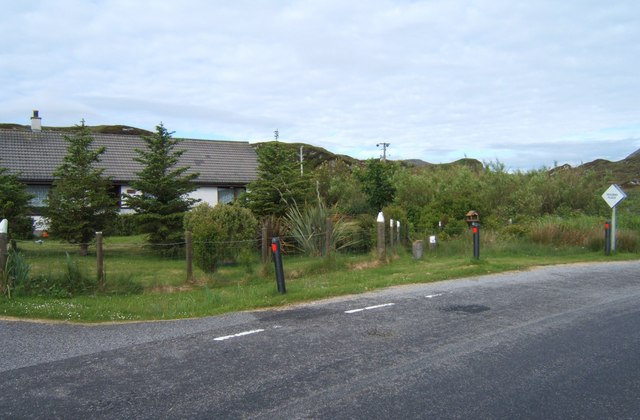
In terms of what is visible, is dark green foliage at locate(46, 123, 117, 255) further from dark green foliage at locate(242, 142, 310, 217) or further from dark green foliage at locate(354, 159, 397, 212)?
dark green foliage at locate(354, 159, 397, 212)

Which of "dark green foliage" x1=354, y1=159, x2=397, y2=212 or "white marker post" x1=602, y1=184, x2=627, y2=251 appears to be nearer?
"white marker post" x1=602, y1=184, x2=627, y2=251

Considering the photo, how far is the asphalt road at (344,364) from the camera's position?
4.66 m

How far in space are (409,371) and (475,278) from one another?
24.6 feet

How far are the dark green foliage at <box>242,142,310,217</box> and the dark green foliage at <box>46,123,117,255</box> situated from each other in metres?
4.75

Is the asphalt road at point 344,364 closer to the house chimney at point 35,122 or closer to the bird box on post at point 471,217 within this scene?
the bird box on post at point 471,217

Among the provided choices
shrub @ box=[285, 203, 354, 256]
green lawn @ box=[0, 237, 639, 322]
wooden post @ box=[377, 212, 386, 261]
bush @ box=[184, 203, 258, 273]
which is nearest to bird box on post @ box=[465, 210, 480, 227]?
green lawn @ box=[0, 237, 639, 322]

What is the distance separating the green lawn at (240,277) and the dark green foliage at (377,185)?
5840mm

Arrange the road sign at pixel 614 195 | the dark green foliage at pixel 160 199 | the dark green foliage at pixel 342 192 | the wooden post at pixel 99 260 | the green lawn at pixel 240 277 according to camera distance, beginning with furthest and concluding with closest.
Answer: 1. the dark green foliage at pixel 342 192
2. the road sign at pixel 614 195
3. the dark green foliage at pixel 160 199
4. the wooden post at pixel 99 260
5. the green lawn at pixel 240 277

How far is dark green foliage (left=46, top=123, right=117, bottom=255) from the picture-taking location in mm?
17516

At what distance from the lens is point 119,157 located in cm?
3303

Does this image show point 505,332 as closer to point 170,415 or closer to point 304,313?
point 304,313

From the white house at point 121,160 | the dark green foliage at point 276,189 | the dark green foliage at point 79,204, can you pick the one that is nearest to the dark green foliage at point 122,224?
the dark green foliage at point 79,204

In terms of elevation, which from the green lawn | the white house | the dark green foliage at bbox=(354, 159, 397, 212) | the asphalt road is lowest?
the asphalt road

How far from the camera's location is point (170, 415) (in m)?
4.51
